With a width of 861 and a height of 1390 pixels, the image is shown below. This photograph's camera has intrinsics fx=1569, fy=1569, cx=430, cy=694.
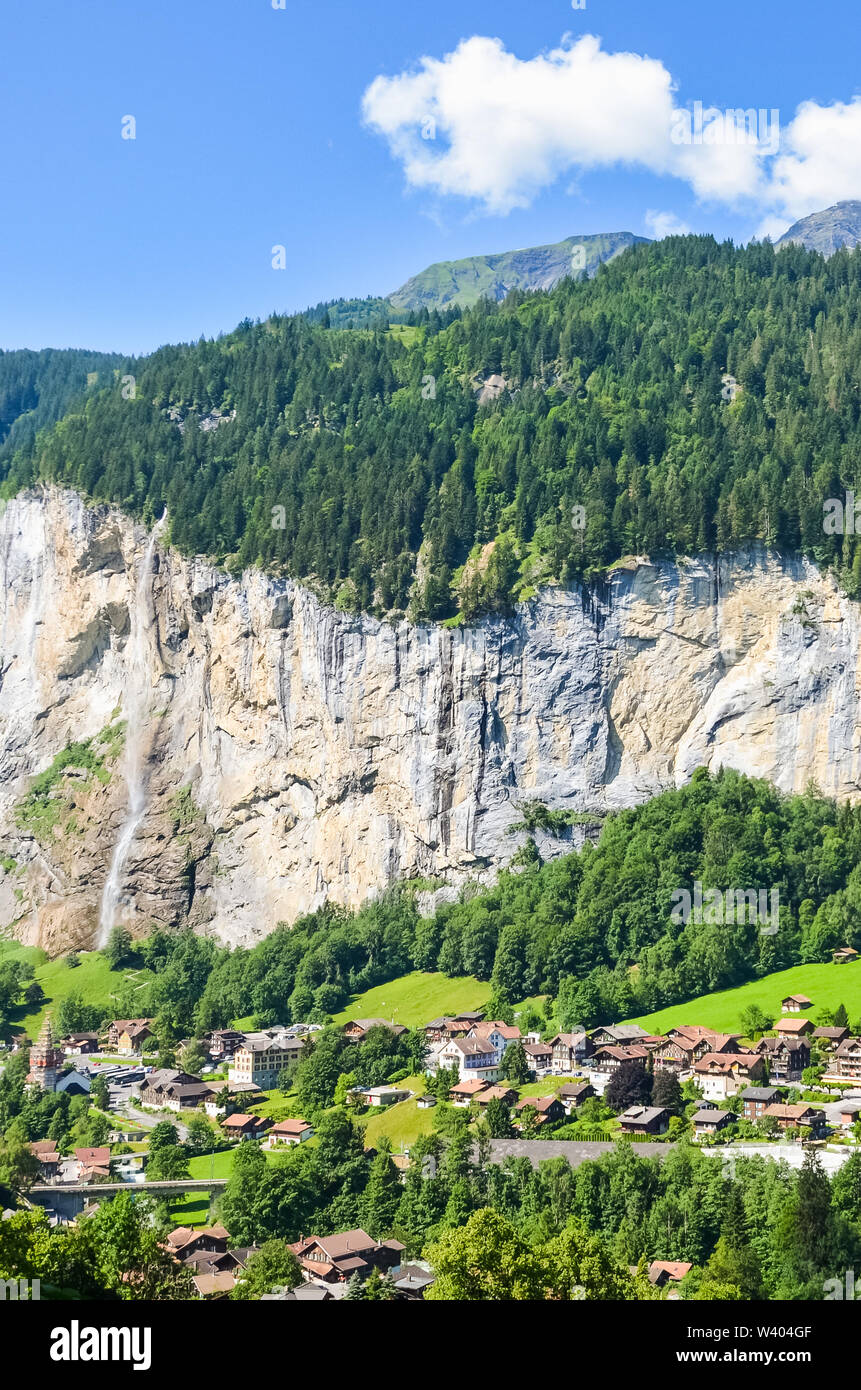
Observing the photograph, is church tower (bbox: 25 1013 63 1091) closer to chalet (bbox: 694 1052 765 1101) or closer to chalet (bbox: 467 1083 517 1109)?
chalet (bbox: 467 1083 517 1109)

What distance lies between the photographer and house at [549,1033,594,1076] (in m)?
78.4

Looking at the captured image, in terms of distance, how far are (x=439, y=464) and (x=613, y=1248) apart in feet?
264

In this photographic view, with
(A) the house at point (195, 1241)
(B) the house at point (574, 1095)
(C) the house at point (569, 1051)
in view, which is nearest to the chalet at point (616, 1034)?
(C) the house at point (569, 1051)

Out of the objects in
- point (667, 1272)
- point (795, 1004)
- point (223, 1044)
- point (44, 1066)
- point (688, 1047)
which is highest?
point (795, 1004)

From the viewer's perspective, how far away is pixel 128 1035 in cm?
9850

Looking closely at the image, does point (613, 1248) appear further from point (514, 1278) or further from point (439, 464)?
point (439, 464)

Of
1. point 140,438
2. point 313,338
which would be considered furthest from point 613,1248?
point 313,338

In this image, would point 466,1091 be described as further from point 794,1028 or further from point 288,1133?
point 794,1028

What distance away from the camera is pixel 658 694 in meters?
108

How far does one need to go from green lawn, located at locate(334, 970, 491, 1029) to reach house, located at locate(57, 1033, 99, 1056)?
51.2ft

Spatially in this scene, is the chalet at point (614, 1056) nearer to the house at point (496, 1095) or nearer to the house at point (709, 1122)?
the house at point (496, 1095)

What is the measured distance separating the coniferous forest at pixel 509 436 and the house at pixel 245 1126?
143ft

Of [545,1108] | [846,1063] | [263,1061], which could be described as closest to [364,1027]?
[263,1061]

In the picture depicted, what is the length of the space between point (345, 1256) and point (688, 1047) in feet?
82.1
